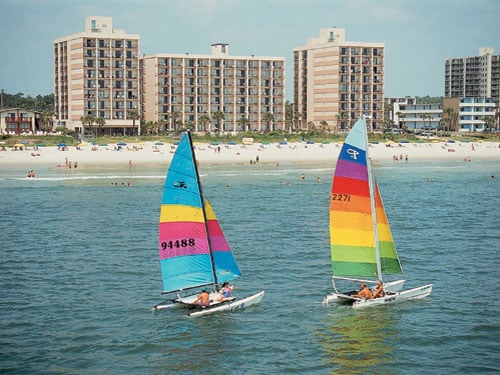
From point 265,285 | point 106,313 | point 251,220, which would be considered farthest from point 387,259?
point 251,220

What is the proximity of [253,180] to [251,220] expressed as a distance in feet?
143

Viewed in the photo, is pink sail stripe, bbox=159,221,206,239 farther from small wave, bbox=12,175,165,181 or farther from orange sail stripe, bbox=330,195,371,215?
small wave, bbox=12,175,165,181

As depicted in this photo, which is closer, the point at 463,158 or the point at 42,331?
the point at 42,331

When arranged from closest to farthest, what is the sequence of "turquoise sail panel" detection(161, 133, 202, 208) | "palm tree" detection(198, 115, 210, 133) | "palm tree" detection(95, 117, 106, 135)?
1. "turquoise sail panel" detection(161, 133, 202, 208)
2. "palm tree" detection(95, 117, 106, 135)
3. "palm tree" detection(198, 115, 210, 133)

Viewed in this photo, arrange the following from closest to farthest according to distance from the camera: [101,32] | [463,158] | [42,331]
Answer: [42,331] → [463,158] → [101,32]

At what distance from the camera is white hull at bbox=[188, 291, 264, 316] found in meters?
36.6

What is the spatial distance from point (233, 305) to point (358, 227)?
257 inches

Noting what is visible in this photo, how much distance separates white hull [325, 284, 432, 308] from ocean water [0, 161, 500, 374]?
430 mm

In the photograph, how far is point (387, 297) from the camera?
1495 inches

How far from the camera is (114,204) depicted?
83.6 meters

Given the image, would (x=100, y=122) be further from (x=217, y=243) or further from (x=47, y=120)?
(x=217, y=243)

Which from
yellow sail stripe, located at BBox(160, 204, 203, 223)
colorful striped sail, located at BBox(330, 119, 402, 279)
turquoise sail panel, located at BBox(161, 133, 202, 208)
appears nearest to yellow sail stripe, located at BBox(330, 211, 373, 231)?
colorful striped sail, located at BBox(330, 119, 402, 279)

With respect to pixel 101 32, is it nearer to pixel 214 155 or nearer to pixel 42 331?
pixel 214 155

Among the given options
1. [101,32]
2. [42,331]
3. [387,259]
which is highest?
[101,32]
